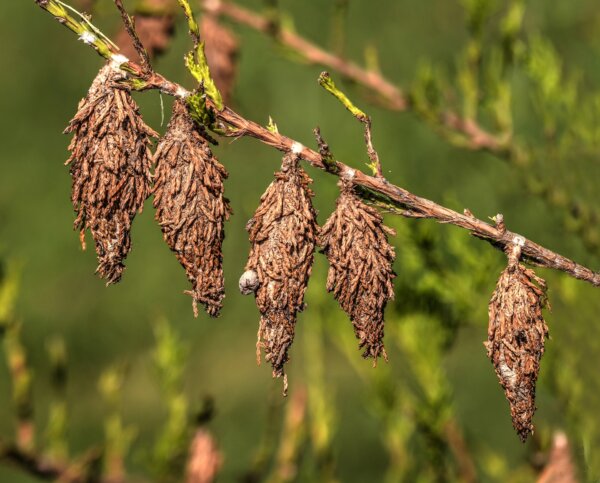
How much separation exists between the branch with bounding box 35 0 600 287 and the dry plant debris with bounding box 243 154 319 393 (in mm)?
13

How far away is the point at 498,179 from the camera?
53.6 inches

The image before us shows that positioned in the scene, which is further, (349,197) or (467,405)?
(467,405)

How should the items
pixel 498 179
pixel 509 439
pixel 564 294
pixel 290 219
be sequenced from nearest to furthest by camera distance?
1. pixel 290 219
2. pixel 564 294
3. pixel 498 179
4. pixel 509 439

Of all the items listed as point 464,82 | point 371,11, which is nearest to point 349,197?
point 464,82

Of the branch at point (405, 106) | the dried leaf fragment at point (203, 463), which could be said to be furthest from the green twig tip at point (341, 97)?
the dried leaf fragment at point (203, 463)

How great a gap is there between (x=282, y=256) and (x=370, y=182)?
0.06m

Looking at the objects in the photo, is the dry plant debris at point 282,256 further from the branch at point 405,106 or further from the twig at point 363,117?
the branch at point 405,106

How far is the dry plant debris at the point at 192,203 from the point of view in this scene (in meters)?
0.42

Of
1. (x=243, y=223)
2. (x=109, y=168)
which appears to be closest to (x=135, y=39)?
(x=109, y=168)

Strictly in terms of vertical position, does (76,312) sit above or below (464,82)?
below

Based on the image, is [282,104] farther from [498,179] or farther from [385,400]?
[385,400]

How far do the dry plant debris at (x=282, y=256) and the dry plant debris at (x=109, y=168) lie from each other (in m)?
0.06

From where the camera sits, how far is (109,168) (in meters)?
0.41

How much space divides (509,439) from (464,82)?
0.77m
